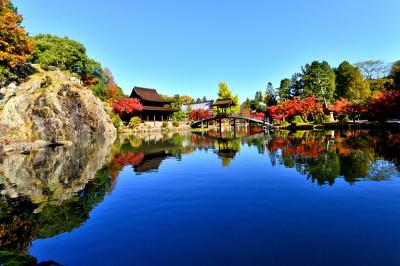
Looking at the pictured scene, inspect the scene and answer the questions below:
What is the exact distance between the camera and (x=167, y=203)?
10.7 metres

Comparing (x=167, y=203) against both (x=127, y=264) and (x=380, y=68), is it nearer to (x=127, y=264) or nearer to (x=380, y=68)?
(x=127, y=264)

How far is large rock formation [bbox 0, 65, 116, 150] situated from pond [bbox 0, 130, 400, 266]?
624 inches

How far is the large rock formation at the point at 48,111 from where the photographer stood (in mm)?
31406

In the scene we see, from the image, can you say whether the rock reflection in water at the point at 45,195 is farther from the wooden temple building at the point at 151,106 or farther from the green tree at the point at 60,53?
the wooden temple building at the point at 151,106

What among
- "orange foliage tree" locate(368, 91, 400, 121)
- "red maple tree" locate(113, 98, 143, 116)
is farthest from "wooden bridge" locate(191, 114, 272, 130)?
"orange foliage tree" locate(368, 91, 400, 121)

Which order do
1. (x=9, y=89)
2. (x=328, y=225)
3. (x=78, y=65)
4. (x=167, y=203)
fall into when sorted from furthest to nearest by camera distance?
(x=78, y=65)
(x=9, y=89)
(x=167, y=203)
(x=328, y=225)

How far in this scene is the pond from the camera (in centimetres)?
639

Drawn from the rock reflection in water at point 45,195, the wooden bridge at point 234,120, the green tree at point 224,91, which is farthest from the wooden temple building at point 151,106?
the rock reflection in water at point 45,195

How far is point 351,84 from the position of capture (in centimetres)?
7206

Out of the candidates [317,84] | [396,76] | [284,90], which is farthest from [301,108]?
[284,90]

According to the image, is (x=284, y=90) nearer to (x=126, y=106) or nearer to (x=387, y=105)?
(x=387, y=105)

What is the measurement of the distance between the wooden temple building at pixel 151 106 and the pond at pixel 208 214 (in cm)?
5213

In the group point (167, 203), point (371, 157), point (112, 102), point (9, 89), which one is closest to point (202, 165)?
point (167, 203)

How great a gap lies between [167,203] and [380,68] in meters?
104
